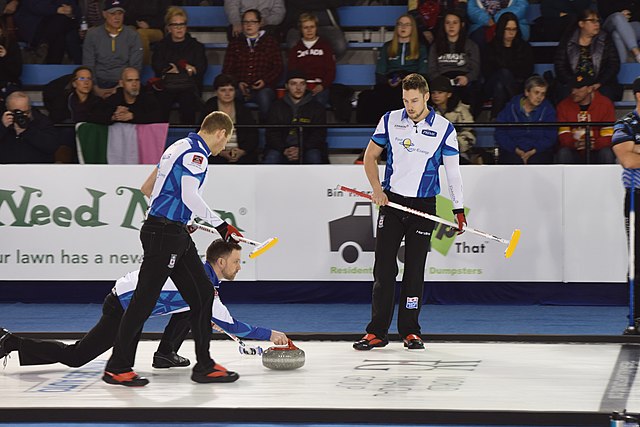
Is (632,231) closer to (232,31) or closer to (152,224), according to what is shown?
(152,224)

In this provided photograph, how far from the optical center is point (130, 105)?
43.2 ft

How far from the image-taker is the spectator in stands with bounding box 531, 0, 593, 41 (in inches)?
577

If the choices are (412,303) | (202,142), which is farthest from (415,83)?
(202,142)

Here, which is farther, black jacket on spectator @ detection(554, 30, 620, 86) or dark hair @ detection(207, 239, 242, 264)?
black jacket on spectator @ detection(554, 30, 620, 86)

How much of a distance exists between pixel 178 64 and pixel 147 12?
147cm

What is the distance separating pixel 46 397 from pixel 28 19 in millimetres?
9707

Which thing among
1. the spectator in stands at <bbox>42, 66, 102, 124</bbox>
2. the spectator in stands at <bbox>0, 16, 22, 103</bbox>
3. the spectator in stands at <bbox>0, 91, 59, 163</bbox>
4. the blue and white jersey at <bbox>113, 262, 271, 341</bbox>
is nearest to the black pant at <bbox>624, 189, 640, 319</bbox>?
Answer: the blue and white jersey at <bbox>113, 262, 271, 341</bbox>

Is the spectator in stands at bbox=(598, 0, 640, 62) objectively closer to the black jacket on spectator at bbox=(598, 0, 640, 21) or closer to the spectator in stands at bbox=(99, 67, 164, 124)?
the black jacket on spectator at bbox=(598, 0, 640, 21)

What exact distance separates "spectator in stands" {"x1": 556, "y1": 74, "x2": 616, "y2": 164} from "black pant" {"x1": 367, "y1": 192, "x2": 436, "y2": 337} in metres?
3.85

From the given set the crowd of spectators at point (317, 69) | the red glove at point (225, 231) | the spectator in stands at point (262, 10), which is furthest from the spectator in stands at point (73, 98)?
the red glove at point (225, 231)

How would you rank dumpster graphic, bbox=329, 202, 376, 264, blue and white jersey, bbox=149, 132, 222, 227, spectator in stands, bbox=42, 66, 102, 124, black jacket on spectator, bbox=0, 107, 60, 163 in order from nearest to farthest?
blue and white jersey, bbox=149, 132, 222, 227, dumpster graphic, bbox=329, 202, 376, 264, black jacket on spectator, bbox=0, 107, 60, 163, spectator in stands, bbox=42, 66, 102, 124

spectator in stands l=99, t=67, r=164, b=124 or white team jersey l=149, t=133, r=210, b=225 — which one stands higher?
spectator in stands l=99, t=67, r=164, b=124

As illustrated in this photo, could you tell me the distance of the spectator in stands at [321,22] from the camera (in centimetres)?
1493

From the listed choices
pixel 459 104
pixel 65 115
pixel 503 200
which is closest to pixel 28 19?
pixel 65 115
